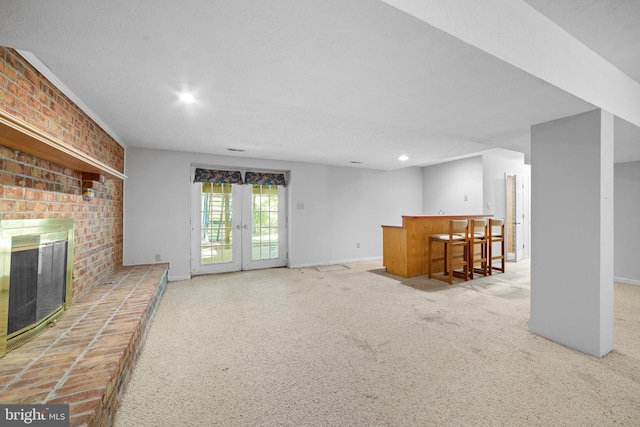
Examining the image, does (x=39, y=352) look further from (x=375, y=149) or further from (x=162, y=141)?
(x=375, y=149)

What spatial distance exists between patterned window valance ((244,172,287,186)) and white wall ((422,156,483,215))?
3.83 m

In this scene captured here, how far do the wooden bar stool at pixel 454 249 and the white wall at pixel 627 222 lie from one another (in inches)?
87.2

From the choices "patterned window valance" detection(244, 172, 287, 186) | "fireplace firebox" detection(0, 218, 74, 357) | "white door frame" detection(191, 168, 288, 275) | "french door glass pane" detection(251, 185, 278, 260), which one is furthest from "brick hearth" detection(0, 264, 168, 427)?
"patterned window valance" detection(244, 172, 287, 186)

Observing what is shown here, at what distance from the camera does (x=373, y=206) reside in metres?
6.43

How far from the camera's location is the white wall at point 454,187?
5.77 metres

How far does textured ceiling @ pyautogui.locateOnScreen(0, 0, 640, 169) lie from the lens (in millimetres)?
1128

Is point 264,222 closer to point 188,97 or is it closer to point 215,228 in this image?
point 215,228

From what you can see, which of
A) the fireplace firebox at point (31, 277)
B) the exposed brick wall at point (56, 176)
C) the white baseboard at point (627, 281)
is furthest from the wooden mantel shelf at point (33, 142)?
the white baseboard at point (627, 281)

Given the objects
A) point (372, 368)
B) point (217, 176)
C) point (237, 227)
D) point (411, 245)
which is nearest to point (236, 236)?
point (237, 227)

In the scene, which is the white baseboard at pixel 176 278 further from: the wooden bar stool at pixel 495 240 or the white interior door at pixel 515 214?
the white interior door at pixel 515 214

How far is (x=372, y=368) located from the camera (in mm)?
1921

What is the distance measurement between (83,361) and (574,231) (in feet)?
11.6

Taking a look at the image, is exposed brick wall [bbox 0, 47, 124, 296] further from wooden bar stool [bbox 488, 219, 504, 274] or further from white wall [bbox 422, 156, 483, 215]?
white wall [bbox 422, 156, 483, 215]

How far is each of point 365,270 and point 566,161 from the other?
353 centimetres
